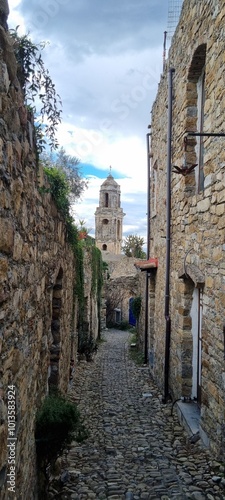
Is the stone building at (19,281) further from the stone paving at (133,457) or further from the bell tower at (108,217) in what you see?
the bell tower at (108,217)

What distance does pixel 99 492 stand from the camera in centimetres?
375

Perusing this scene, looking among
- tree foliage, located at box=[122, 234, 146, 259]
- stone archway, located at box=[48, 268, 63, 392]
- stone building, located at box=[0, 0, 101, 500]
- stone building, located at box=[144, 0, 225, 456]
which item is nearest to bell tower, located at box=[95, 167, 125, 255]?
tree foliage, located at box=[122, 234, 146, 259]

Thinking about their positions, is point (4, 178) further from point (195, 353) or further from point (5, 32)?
point (195, 353)

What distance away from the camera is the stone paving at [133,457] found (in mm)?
3756

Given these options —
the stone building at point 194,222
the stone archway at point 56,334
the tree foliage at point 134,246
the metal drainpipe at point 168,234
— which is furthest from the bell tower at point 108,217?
the stone archway at point 56,334

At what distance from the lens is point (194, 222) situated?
5281 millimetres

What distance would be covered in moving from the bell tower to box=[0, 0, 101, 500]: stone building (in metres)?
39.0

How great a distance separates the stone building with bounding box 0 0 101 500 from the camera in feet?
6.82

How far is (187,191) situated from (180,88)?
1797 millimetres

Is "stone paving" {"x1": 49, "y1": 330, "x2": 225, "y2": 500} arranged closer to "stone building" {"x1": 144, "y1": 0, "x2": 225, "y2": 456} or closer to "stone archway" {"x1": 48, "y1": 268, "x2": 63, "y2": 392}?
"stone building" {"x1": 144, "y1": 0, "x2": 225, "y2": 456}

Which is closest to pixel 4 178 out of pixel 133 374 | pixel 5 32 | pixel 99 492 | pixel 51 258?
pixel 5 32

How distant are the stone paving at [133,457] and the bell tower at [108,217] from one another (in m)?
35.6

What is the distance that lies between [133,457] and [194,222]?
3049 millimetres

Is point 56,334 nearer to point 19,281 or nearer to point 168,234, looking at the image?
point 168,234
